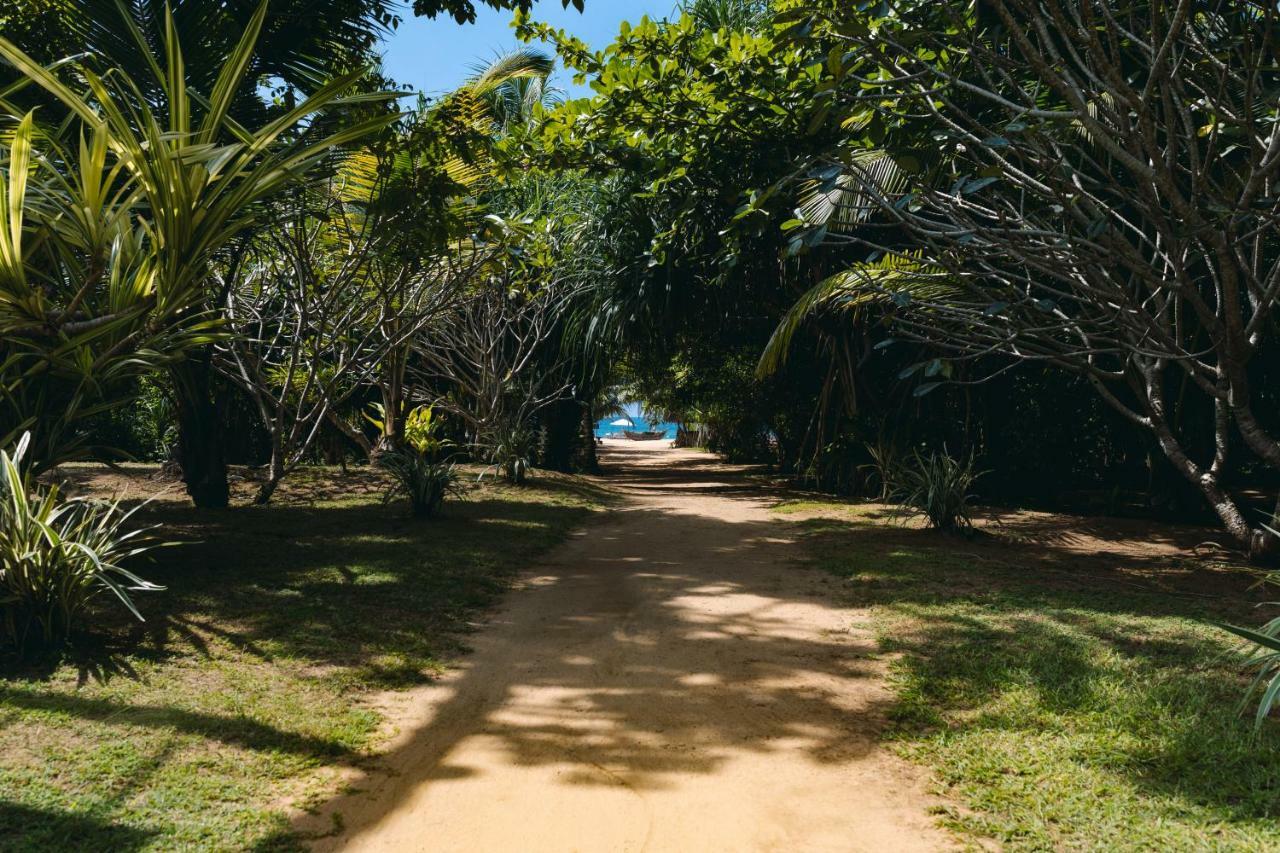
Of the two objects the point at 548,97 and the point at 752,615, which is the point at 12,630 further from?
the point at 548,97

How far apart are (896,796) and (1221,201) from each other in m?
3.23

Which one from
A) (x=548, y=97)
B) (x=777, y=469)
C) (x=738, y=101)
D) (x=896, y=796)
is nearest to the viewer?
(x=896, y=796)

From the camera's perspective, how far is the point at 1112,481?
1015cm

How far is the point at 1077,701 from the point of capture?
11.4ft

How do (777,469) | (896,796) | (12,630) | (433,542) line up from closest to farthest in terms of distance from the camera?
(896,796) → (12,630) → (433,542) → (777,469)

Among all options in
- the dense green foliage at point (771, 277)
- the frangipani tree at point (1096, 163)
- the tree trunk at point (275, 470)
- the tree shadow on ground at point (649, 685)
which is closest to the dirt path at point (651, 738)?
Answer: the tree shadow on ground at point (649, 685)

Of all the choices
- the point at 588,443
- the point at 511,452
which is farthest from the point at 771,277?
the point at 588,443

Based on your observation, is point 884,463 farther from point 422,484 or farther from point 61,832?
point 61,832

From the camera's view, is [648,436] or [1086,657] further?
[648,436]

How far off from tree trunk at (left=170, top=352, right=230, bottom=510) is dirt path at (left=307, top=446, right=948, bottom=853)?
396 cm

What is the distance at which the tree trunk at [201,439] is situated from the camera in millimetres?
7742

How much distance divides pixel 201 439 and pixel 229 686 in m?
4.97

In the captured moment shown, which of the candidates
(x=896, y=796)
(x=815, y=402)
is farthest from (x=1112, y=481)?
(x=896, y=796)

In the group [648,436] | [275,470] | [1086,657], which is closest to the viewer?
[1086,657]
